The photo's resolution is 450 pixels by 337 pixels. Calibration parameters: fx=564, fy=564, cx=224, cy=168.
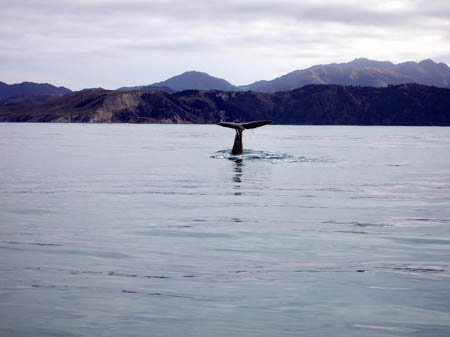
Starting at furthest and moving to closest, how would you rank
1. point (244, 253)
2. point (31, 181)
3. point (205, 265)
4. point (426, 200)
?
1. point (31, 181)
2. point (426, 200)
3. point (244, 253)
4. point (205, 265)

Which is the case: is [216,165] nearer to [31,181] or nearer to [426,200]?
[31,181]

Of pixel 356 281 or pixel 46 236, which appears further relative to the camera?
pixel 46 236

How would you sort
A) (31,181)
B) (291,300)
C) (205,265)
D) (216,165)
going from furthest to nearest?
(216,165)
(31,181)
(205,265)
(291,300)

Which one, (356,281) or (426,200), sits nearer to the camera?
(356,281)

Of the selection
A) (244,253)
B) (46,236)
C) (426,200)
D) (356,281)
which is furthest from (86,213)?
(426,200)

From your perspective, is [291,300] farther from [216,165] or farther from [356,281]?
[216,165]

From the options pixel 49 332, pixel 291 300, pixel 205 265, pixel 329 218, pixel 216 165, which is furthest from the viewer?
pixel 216 165

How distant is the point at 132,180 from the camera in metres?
29.1

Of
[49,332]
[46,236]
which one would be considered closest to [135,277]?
[49,332]

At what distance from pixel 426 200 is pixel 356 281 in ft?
43.5

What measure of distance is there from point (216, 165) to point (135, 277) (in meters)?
30.5

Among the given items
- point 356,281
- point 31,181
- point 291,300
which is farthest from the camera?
point 31,181

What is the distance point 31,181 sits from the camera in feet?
91.3

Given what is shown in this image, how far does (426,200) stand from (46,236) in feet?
48.5
